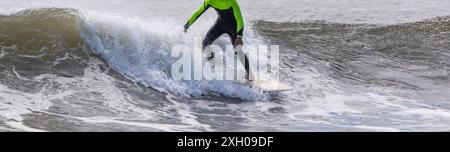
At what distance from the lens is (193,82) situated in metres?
10.1

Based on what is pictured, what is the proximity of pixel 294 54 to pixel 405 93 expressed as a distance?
3.12m

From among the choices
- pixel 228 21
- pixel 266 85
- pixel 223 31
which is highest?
pixel 228 21

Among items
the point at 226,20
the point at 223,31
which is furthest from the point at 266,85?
the point at 226,20

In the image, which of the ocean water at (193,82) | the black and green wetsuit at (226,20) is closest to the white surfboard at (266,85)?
the ocean water at (193,82)

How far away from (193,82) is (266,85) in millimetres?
1114

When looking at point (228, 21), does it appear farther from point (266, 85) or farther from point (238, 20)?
point (266, 85)

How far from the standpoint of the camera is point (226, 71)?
10609 millimetres

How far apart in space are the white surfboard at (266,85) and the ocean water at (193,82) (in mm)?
123

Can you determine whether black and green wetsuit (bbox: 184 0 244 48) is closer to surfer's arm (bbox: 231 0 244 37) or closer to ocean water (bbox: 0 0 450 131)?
surfer's arm (bbox: 231 0 244 37)

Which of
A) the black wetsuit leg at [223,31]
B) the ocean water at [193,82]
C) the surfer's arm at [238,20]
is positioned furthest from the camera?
the black wetsuit leg at [223,31]

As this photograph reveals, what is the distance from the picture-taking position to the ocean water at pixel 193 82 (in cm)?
812

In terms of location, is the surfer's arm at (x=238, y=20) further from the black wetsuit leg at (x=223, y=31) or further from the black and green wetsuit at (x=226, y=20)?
the black wetsuit leg at (x=223, y=31)

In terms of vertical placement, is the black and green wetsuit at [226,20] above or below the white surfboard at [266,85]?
above

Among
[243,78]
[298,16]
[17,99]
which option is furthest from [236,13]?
[298,16]
